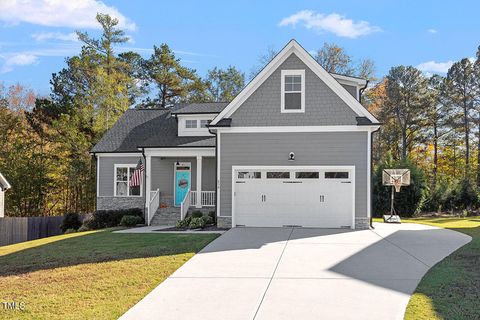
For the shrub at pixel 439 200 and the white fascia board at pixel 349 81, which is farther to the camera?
the shrub at pixel 439 200

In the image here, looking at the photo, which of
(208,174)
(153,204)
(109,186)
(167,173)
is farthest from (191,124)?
(109,186)

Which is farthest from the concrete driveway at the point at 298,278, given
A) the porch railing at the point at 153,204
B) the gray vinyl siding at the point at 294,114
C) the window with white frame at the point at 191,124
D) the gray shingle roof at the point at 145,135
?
the window with white frame at the point at 191,124

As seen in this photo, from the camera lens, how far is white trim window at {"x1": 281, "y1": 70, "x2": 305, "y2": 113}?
1684 cm

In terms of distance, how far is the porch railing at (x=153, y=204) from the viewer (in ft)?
63.5

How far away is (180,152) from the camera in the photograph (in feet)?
66.8

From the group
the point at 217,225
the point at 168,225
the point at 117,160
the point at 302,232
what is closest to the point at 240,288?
the point at 302,232

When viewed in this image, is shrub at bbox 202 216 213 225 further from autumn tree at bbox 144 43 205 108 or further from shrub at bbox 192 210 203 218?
autumn tree at bbox 144 43 205 108

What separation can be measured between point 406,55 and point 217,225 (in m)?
28.3

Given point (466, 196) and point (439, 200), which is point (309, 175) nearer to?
point (439, 200)

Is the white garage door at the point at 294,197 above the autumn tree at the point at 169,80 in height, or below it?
below

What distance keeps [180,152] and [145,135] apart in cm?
404

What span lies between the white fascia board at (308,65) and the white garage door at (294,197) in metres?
2.21

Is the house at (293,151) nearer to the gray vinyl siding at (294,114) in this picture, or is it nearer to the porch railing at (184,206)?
the gray vinyl siding at (294,114)

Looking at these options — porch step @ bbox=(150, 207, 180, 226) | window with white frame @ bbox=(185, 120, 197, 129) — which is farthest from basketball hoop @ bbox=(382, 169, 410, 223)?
porch step @ bbox=(150, 207, 180, 226)
